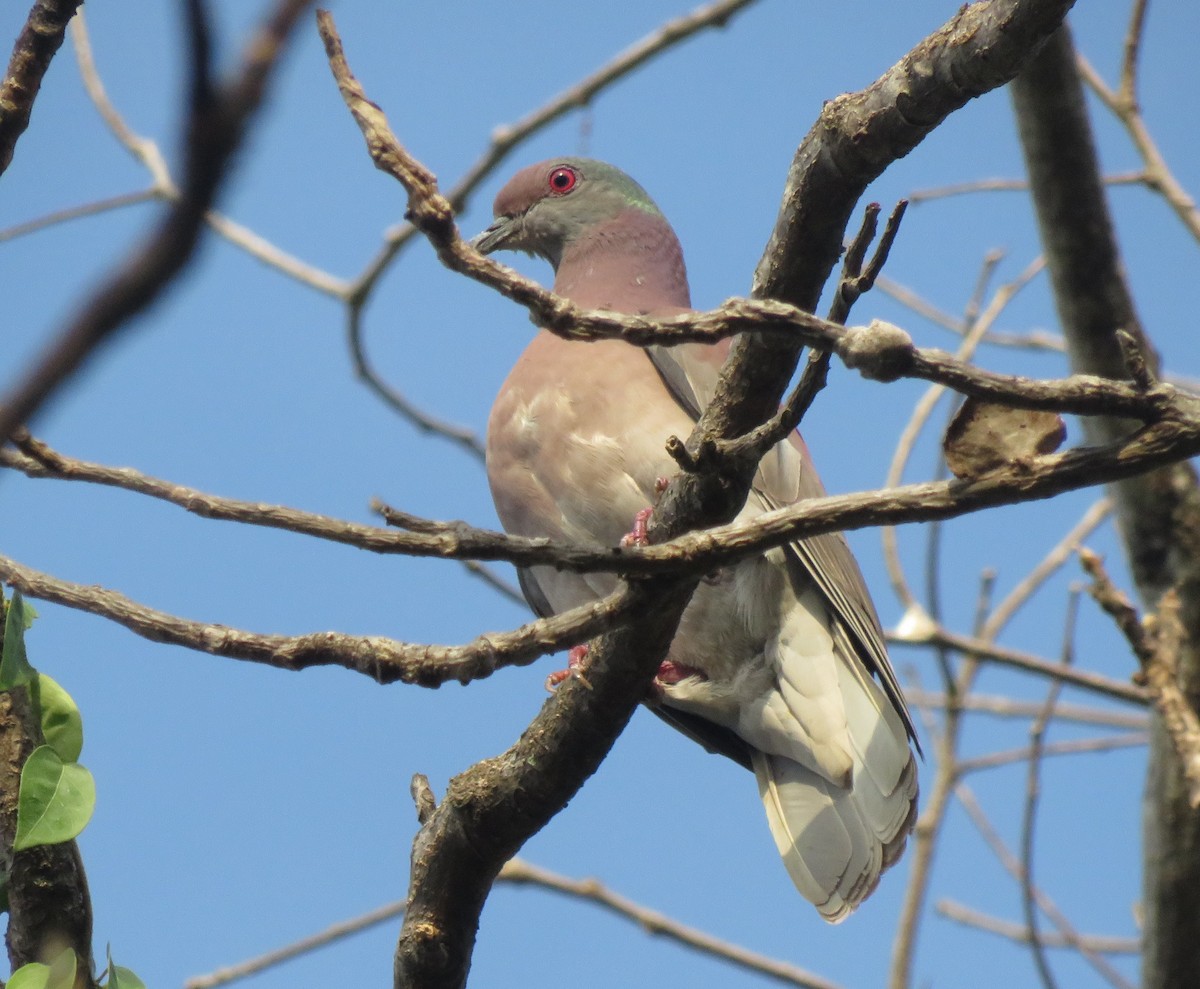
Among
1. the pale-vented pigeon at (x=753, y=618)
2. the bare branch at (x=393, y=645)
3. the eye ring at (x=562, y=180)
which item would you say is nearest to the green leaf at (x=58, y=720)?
the bare branch at (x=393, y=645)

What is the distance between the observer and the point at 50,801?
2232 mm

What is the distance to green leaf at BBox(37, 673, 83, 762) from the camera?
2.34m

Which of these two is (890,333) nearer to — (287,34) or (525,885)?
(287,34)

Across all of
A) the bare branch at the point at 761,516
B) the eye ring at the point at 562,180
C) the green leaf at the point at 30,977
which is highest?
the eye ring at the point at 562,180

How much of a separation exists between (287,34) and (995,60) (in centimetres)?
196

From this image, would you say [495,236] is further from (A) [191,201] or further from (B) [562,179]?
(A) [191,201]

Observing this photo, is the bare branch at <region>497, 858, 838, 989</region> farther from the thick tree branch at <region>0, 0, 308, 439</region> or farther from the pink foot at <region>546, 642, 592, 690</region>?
the thick tree branch at <region>0, 0, 308, 439</region>

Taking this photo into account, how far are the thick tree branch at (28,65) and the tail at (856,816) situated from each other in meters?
2.66

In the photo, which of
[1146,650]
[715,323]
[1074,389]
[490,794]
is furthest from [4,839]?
[1146,650]

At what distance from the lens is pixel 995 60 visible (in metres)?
2.31

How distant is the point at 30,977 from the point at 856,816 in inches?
96.4

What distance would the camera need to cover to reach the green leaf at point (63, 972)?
7.21 feet

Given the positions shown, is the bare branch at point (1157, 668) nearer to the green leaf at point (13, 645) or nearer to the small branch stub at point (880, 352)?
the small branch stub at point (880, 352)

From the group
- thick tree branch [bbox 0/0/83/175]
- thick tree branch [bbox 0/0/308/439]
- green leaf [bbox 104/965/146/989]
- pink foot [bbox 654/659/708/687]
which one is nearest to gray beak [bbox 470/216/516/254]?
pink foot [bbox 654/659/708/687]
